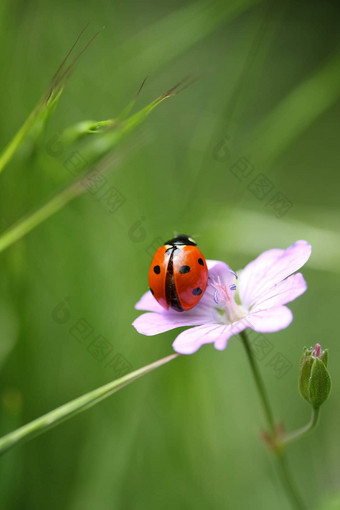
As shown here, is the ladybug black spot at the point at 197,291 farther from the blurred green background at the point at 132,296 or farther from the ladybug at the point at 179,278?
the blurred green background at the point at 132,296

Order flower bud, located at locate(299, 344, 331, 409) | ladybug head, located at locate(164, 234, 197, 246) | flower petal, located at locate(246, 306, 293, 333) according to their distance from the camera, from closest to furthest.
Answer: flower petal, located at locate(246, 306, 293, 333) → flower bud, located at locate(299, 344, 331, 409) → ladybug head, located at locate(164, 234, 197, 246)

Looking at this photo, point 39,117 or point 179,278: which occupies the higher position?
point 39,117

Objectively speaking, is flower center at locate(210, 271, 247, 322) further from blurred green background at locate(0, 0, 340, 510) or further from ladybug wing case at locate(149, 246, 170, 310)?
blurred green background at locate(0, 0, 340, 510)

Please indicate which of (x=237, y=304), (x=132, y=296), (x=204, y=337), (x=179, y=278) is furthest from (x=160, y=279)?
(x=132, y=296)

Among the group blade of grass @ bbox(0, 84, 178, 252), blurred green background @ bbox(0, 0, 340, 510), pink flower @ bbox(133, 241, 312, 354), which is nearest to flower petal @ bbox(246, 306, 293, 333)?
pink flower @ bbox(133, 241, 312, 354)

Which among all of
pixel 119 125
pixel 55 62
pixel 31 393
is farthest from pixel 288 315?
pixel 55 62

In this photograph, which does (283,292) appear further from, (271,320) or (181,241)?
(181,241)

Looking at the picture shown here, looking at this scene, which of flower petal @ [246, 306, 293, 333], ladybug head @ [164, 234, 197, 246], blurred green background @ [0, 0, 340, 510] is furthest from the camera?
blurred green background @ [0, 0, 340, 510]
